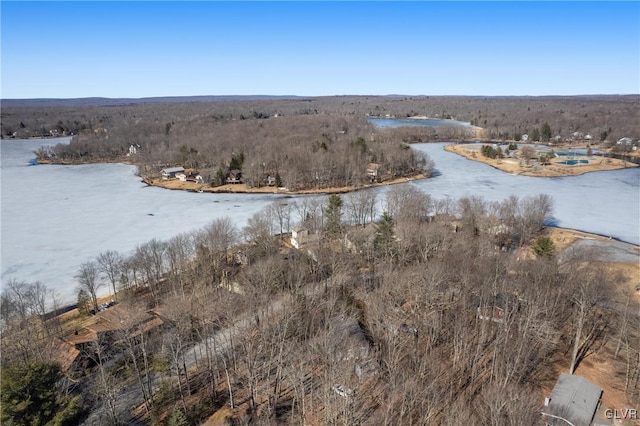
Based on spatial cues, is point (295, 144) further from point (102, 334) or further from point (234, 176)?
point (102, 334)

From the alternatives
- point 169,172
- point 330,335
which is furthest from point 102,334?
point 169,172

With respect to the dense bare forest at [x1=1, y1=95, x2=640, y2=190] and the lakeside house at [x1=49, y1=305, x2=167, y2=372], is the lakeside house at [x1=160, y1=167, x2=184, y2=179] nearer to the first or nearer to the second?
the dense bare forest at [x1=1, y1=95, x2=640, y2=190]

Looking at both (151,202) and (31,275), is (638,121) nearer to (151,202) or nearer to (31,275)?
(151,202)

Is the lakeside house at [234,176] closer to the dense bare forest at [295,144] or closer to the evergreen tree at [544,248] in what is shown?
the dense bare forest at [295,144]

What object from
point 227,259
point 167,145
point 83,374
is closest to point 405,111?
point 167,145

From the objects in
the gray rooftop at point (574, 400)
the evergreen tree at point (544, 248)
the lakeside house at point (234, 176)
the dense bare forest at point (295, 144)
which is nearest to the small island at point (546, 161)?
the dense bare forest at point (295, 144)

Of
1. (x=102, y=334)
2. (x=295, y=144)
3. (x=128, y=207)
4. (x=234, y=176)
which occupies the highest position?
(x=295, y=144)
